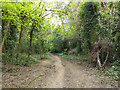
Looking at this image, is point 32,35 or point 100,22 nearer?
point 32,35

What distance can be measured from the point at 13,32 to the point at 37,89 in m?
6.98

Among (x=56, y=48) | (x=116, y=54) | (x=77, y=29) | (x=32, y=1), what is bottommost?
(x=56, y=48)

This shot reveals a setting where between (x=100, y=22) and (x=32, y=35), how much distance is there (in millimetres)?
5984

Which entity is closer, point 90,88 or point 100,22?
point 90,88

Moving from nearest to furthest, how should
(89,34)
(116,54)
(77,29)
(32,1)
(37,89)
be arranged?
(37,89)
(32,1)
(116,54)
(89,34)
(77,29)

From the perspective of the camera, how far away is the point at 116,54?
21.0ft

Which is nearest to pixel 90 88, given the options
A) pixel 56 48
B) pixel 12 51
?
pixel 12 51

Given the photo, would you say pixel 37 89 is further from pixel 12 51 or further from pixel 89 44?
pixel 89 44

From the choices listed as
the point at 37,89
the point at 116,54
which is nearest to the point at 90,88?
the point at 37,89

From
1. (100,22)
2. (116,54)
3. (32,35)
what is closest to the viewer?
(116,54)

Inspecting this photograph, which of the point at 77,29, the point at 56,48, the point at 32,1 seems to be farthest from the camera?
the point at 56,48

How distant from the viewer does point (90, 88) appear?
385 cm

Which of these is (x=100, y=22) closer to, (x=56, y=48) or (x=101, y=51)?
(x=101, y=51)

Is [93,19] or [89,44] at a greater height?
[93,19]
